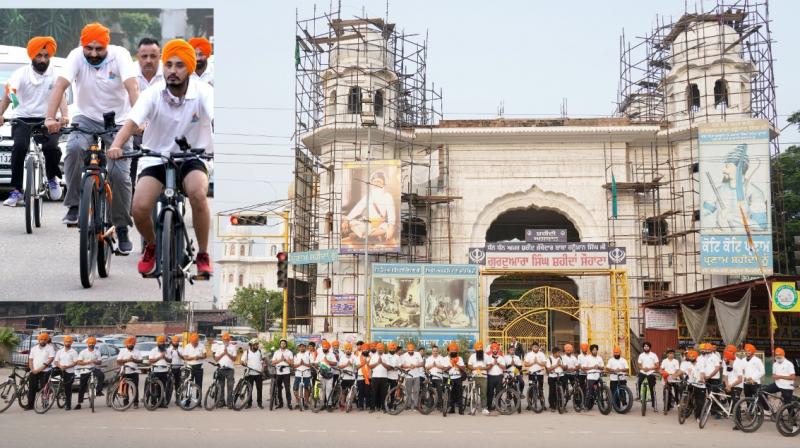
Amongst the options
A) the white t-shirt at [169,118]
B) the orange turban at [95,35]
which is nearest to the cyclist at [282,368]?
the white t-shirt at [169,118]

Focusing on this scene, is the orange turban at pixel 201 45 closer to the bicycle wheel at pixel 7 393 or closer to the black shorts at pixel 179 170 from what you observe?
the black shorts at pixel 179 170

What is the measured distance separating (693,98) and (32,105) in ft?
81.8

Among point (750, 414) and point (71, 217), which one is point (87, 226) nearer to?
point (71, 217)

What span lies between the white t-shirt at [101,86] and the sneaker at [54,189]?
4.68ft

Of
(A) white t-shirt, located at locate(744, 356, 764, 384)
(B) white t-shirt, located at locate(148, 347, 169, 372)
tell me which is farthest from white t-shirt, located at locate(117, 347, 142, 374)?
(A) white t-shirt, located at locate(744, 356, 764, 384)

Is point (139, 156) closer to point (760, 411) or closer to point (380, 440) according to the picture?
point (380, 440)

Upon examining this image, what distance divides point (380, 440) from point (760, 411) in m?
6.43

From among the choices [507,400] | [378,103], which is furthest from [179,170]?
[378,103]

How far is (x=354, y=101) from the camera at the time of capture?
107 ft

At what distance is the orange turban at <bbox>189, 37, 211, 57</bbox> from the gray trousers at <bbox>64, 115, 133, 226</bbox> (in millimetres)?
2786

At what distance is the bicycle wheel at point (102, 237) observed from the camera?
44.7 feet

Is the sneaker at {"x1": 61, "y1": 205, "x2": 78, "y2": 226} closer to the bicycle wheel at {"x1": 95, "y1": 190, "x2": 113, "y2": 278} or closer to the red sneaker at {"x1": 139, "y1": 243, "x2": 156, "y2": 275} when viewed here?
the bicycle wheel at {"x1": 95, "y1": 190, "x2": 113, "y2": 278}

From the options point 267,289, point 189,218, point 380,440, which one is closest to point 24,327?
point 189,218

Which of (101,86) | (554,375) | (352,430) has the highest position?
(101,86)
